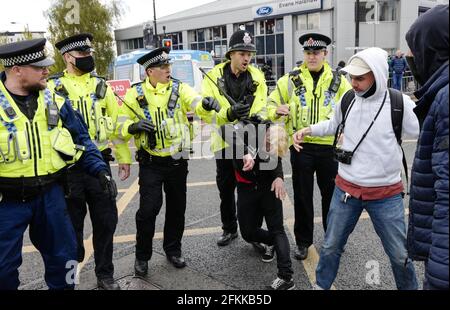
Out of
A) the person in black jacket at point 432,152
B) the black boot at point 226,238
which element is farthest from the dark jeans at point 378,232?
the black boot at point 226,238

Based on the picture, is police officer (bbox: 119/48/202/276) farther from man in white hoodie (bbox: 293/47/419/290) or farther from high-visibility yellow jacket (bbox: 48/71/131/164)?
man in white hoodie (bbox: 293/47/419/290)

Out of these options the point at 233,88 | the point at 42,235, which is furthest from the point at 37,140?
the point at 233,88

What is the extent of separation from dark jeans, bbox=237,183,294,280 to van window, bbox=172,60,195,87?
9.92m

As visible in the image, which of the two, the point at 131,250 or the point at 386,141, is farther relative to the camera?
the point at 131,250

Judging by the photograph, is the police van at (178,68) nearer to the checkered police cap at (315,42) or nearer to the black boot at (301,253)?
the checkered police cap at (315,42)

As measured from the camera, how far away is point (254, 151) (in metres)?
3.48

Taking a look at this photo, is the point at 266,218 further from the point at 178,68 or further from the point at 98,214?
the point at 178,68

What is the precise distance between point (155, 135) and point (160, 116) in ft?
0.61

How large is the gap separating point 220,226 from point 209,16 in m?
32.9

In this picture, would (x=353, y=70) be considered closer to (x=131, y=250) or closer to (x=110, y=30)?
(x=131, y=250)

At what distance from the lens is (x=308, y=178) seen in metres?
3.97

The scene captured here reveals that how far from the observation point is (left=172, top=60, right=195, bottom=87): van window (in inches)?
514
